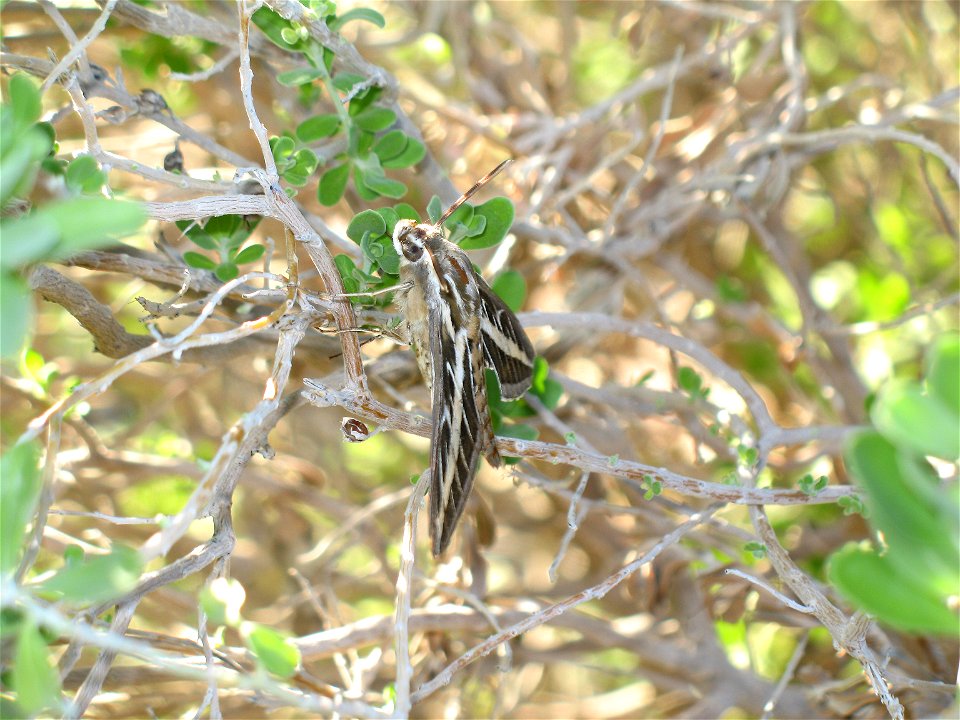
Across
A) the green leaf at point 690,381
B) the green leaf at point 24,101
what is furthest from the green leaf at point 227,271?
the green leaf at point 690,381

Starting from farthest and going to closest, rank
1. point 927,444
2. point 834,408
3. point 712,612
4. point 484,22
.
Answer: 1. point 484,22
2. point 834,408
3. point 712,612
4. point 927,444

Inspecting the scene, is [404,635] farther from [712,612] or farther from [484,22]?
[484,22]

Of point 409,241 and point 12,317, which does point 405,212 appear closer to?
point 409,241

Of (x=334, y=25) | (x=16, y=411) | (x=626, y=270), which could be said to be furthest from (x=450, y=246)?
(x=16, y=411)

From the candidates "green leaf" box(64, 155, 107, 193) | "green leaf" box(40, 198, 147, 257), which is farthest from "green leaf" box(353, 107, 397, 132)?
"green leaf" box(40, 198, 147, 257)

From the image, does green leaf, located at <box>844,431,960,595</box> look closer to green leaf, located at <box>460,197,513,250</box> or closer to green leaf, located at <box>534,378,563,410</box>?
green leaf, located at <box>460,197,513,250</box>

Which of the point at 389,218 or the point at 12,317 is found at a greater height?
the point at 389,218

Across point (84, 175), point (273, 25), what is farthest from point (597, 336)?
point (84, 175)
